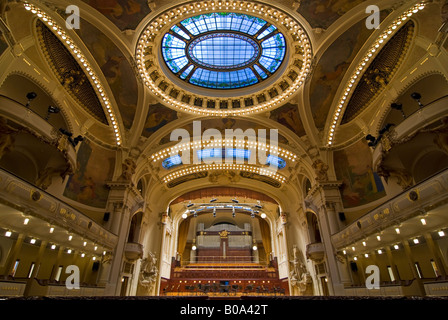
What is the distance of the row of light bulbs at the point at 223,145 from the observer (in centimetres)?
1956

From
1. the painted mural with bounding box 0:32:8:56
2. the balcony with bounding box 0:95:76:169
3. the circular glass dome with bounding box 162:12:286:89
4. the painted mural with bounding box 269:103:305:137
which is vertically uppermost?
the circular glass dome with bounding box 162:12:286:89

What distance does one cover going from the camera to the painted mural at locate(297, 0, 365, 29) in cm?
1175

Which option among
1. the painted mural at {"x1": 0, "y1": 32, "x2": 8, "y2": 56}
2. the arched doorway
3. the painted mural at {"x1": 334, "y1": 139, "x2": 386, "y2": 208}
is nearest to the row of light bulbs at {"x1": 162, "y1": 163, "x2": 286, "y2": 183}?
the arched doorway

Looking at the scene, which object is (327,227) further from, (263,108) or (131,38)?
(131,38)

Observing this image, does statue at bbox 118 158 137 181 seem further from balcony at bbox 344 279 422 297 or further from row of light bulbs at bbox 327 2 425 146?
balcony at bbox 344 279 422 297

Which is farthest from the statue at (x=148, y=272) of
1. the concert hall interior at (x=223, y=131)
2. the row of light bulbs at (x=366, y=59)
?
the row of light bulbs at (x=366, y=59)

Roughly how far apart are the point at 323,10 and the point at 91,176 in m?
18.0

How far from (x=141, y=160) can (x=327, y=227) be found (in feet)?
50.3

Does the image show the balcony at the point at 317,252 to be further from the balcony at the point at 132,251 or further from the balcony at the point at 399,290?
the balcony at the point at 132,251

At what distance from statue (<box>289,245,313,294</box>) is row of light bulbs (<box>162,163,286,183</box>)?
7080 mm

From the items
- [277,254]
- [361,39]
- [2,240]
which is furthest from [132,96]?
[277,254]

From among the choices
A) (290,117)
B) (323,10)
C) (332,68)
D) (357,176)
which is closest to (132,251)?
(290,117)

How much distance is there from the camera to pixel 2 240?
12.1 m

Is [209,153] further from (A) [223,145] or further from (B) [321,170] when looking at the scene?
(B) [321,170]
